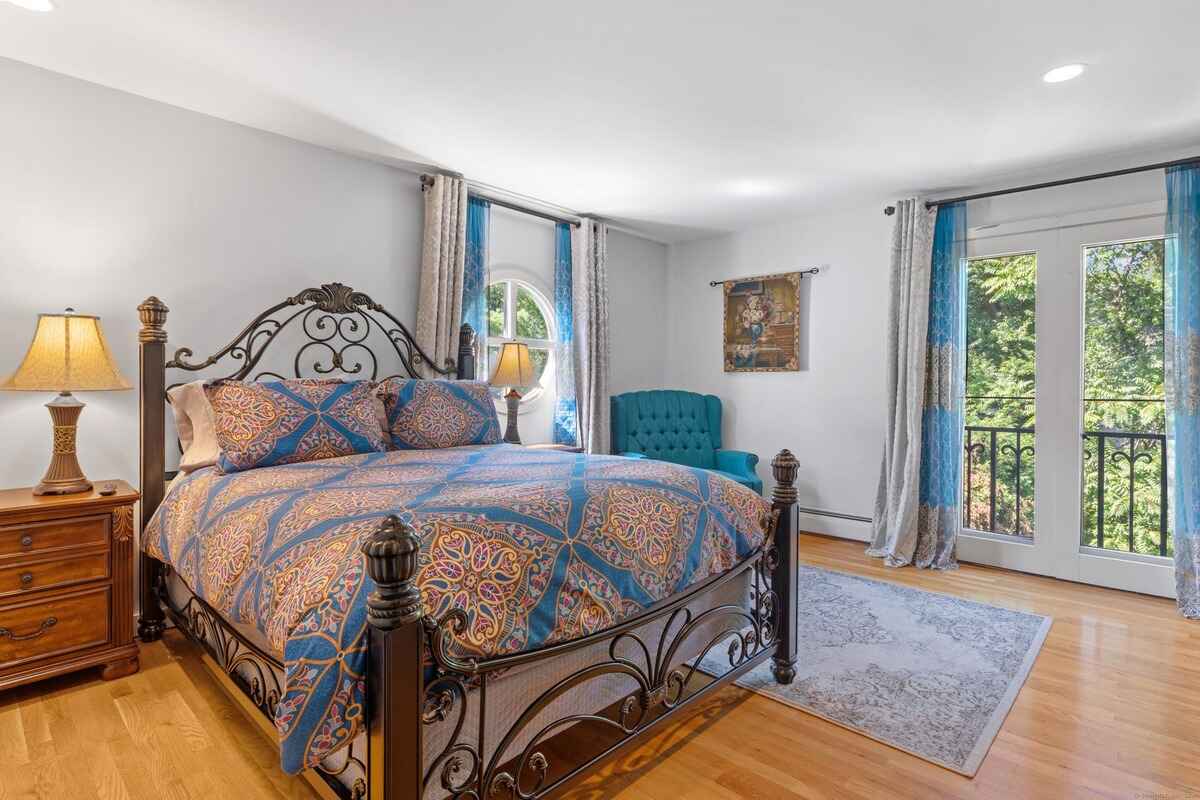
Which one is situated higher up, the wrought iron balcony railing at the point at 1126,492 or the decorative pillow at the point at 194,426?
the decorative pillow at the point at 194,426

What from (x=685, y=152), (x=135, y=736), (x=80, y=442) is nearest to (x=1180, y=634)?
(x=685, y=152)

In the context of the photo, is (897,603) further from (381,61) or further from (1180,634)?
(381,61)

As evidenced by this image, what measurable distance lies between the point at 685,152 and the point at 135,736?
3.50 metres

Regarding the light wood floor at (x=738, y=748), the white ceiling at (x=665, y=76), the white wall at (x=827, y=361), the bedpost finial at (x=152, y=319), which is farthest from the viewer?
the white wall at (x=827, y=361)

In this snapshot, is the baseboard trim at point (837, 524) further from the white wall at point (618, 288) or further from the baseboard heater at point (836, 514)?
the white wall at point (618, 288)

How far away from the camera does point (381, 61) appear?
2473 millimetres

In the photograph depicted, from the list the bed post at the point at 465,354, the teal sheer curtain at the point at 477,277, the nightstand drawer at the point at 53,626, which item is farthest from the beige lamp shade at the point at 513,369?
the nightstand drawer at the point at 53,626

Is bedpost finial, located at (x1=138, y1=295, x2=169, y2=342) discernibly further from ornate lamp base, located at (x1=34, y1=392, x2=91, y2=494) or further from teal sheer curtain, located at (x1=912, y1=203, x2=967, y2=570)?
teal sheer curtain, located at (x1=912, y1=203, x2=967, y2=570)

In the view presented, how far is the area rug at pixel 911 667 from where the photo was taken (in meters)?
2.02

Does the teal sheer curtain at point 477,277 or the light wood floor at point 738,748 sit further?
the teal sheer curtain at point 477,277

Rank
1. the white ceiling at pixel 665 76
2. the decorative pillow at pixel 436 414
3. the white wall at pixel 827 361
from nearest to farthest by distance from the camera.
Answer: the white ceiling at pixel 665 76
the decorative pillow at pixel 436 414
the white wall at pixel 827 361

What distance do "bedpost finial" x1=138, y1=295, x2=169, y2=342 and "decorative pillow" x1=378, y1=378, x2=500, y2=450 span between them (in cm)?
94

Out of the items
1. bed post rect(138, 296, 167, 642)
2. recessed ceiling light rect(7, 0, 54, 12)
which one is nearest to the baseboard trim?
bed post rect(138, 296, 167, 642)

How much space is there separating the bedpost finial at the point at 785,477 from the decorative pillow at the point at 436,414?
152 cm
